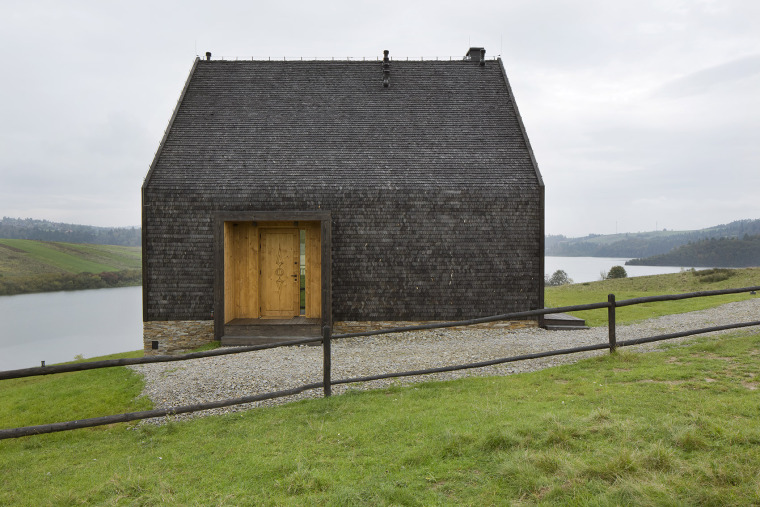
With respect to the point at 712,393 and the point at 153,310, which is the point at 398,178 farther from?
the point at 712,393

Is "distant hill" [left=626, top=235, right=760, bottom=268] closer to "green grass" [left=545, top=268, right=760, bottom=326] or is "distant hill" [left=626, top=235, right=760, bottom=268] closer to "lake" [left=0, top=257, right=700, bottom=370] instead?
"lake" [left=0, top=257, right=700, bottom=370]

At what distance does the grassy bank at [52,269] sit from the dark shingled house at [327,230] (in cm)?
5713

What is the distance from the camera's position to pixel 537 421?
3.78 metres

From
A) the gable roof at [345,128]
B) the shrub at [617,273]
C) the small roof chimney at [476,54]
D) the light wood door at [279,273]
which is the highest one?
the small roof chimney at [476,54]

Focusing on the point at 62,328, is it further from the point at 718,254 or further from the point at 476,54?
the point at 718,254

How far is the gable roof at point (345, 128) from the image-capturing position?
10727 mm

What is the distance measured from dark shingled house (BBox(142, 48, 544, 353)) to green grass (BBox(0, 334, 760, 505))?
16.3 ft

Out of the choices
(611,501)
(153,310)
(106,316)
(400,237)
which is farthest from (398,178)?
(106,316)

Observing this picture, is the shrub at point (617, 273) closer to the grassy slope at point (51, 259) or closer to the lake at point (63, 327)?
the lake at point (63, 327)

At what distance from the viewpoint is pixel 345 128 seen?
1170 cm

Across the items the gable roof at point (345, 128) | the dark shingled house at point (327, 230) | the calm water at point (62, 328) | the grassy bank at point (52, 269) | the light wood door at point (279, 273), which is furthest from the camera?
the grassy bank at point (52, 269)

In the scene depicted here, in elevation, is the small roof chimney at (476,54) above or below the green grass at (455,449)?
above

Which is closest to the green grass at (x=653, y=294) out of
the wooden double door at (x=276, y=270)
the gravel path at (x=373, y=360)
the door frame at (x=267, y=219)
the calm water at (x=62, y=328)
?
the gravel path at (x=373, y=360)

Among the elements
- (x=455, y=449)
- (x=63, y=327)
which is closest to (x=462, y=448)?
(x=455, y=449)
